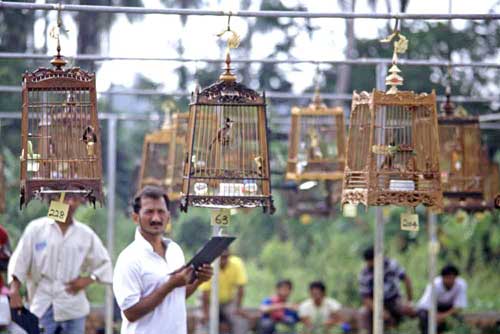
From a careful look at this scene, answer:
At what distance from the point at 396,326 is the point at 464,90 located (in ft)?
23.3

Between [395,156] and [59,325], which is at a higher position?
[395,156]

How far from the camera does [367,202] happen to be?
770 cm

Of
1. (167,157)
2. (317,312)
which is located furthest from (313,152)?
(317,312)

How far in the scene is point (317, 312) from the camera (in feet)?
49.0

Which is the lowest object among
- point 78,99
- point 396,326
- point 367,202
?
point 396,326

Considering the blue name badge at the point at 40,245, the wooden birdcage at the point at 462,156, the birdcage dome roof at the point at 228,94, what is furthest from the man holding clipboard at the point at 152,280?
the wooden birdcage at the point at 462,156

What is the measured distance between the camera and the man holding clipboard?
743 centimetres

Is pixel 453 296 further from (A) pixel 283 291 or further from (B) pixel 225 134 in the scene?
(B) pixel 225 134

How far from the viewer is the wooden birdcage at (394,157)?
775cm

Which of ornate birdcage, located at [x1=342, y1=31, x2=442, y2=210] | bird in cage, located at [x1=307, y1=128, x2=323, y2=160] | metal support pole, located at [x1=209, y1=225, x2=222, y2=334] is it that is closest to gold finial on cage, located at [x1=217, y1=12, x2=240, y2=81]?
ornate birdcage, located at [x1=342, y1=31, x2=442, y2=210]

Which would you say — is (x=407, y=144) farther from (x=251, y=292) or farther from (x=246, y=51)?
(x=246, y=51)

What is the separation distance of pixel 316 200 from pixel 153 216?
18.2 feet

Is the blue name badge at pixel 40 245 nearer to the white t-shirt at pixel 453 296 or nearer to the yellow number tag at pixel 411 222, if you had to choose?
the yellow number tag at pixel 411 222

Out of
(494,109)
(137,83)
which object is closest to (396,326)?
(494,109)
